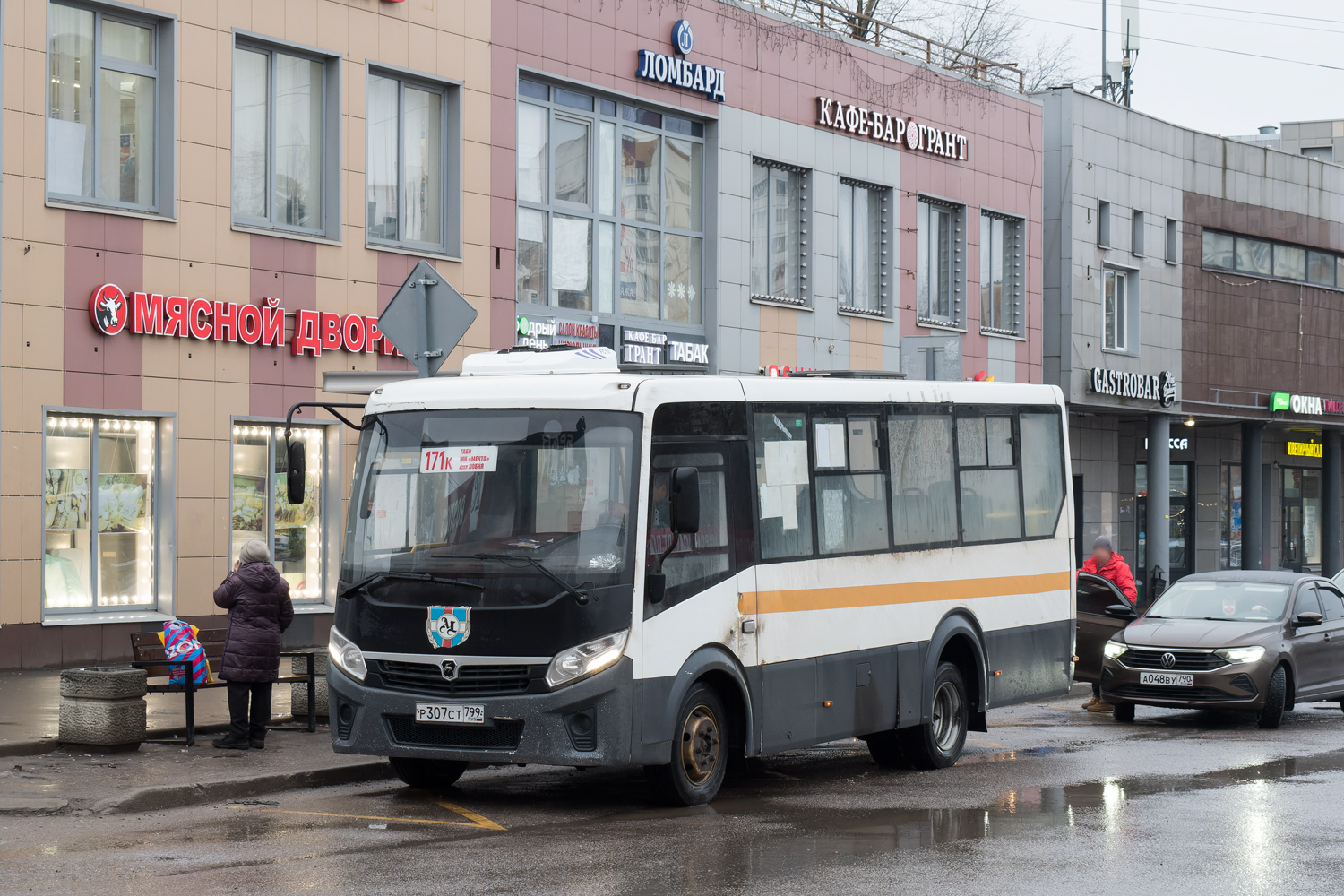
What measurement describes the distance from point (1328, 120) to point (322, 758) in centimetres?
5383

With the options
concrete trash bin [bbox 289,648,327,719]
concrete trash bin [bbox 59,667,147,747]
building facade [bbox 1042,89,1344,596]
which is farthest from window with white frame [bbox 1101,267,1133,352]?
concrete trash bin [bbox 59,667,147,747]

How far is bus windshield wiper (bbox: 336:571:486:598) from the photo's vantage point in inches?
418

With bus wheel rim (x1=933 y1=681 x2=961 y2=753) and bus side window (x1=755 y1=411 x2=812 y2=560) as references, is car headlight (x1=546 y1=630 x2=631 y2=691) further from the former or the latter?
bus wheel rim (x1=933 y1=681 x2=961 y2=753)

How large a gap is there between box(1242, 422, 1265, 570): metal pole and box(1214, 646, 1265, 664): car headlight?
27304mm

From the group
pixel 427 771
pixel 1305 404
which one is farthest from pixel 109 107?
pixel 1305 404

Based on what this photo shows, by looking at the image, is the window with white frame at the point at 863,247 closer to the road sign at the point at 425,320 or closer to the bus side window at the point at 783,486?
the road sign at the point at 425,320

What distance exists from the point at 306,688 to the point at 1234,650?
29.1ft

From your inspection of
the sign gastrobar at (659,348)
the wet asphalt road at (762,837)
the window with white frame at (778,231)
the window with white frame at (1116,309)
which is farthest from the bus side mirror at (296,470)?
the window with white frame at (1116,309)

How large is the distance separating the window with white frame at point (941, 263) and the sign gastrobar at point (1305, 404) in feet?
45.6

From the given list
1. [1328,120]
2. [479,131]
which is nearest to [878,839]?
[479,131]

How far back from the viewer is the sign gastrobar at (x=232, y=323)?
1858 cm

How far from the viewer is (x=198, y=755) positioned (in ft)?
42.3

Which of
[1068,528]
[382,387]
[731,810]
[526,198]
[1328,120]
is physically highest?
[1328,120]

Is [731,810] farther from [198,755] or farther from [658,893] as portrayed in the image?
[198,755]
